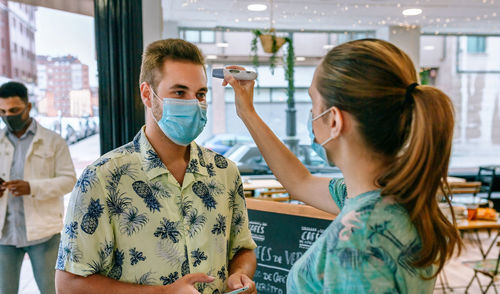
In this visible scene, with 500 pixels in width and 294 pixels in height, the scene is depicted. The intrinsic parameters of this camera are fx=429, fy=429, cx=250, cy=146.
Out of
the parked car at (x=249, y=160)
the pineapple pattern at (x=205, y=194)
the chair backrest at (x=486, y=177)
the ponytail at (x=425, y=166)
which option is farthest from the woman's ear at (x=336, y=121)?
the chair backrest at (x=486, y=177)

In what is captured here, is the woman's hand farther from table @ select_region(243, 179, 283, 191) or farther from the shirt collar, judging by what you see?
table @ select_region(243, 179, 283, 191)

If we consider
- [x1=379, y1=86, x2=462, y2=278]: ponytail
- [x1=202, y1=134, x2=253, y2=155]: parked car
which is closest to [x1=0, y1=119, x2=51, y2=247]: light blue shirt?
[x1=379, y1=86, x2=462, y2=278]: ponytail

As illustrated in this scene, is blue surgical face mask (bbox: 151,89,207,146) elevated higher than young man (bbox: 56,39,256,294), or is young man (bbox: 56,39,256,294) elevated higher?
blue surgical face mask (bbox: 151,89,207,146)

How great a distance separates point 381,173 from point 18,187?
2.32 meters

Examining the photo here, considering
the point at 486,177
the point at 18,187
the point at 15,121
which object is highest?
the point at 15,121

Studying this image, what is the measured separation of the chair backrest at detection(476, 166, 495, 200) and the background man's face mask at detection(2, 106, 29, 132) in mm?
7774

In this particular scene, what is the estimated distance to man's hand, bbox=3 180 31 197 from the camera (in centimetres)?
258

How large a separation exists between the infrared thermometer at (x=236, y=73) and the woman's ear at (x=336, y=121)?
0.58m

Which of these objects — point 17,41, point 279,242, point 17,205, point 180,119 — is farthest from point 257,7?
point 180,119

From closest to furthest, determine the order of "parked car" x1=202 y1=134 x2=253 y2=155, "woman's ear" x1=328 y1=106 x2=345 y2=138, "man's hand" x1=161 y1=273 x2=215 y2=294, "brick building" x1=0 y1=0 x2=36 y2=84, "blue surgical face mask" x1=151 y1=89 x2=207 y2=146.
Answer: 1. "woman's ear" x1=328 y1=106 x2=345 y2=138
2. "man's hand" x1=161 y1=273 x2=215 y2=294
3. "blue surgical face mask" x1=151 y1=89 x2=207 y2=146
4. "brick building" x1=0 y1=0 x2=36 y2=84
5. "parked car" x1=202 y1=134 x2=253 y2=155

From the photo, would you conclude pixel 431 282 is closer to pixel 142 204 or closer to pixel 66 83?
pixel 142 204

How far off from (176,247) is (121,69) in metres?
1.55

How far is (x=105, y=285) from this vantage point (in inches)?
50.8

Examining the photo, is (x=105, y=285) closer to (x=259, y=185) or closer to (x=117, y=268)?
(x=117, y=268)
